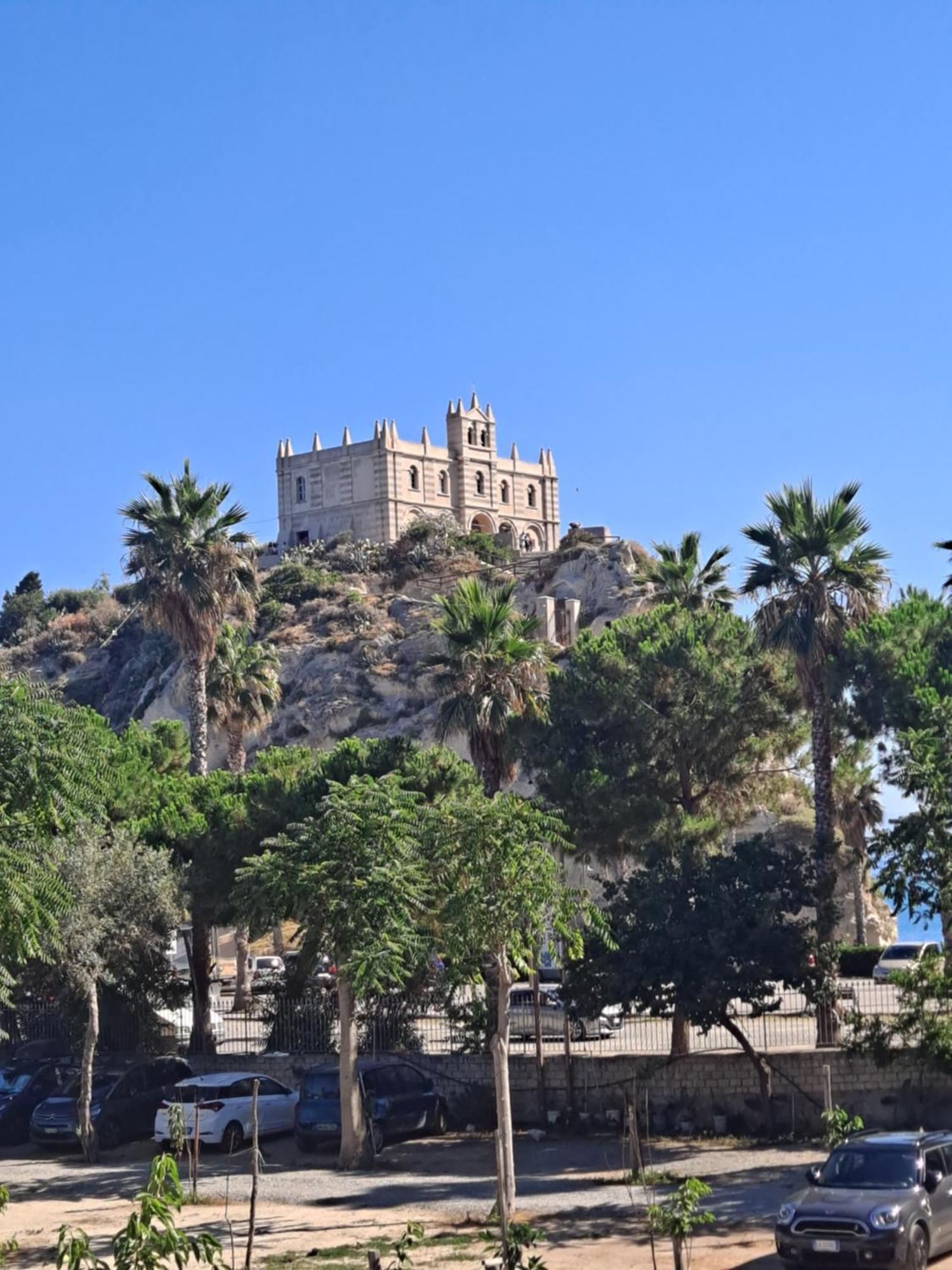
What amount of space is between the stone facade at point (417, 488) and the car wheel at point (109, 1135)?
295ft

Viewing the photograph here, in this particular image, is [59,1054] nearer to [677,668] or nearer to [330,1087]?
[330,1087]

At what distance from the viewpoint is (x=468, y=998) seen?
31797mm

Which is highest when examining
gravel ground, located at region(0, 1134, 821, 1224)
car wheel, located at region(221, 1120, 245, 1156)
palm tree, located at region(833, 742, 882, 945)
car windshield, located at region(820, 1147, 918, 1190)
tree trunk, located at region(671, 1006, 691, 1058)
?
palm tree, located at region(833, 742, 882, 945)

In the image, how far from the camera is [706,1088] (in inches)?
1090

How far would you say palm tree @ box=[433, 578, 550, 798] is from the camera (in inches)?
1359

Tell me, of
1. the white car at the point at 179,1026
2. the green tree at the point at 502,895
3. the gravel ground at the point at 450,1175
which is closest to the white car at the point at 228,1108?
the gravel ground at the point at 450,1175

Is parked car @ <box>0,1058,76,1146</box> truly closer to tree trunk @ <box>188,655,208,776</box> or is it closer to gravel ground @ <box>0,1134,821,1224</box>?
gravel ground @ <box>0,1134,821,1224</box>

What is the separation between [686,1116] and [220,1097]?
8502 mm

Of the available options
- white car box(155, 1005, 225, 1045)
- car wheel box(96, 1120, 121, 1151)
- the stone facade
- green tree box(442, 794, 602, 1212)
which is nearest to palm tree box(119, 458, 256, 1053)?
white car box(155, 1005, 225, 1045)

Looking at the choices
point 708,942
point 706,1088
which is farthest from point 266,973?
point 708,942

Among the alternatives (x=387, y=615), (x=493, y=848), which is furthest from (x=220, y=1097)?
(x=387, y=615)

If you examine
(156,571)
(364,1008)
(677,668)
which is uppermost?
(156,571)

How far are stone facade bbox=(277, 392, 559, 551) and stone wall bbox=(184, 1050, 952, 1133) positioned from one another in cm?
8973

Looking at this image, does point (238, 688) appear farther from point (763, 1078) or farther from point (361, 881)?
point (361, 881)
